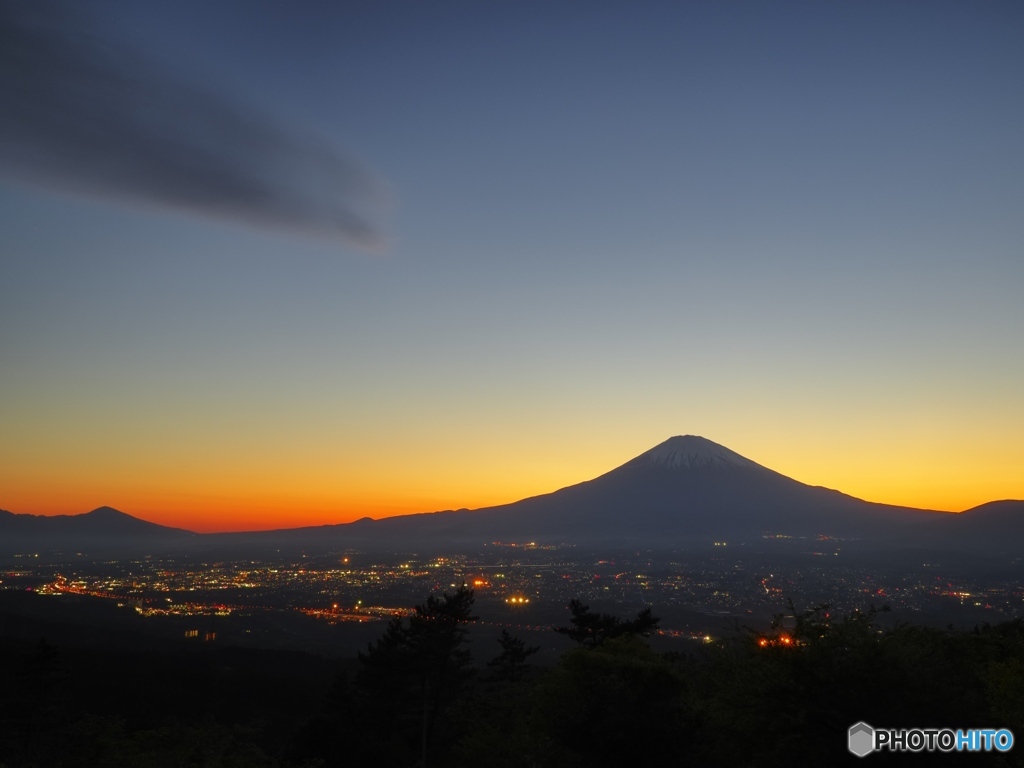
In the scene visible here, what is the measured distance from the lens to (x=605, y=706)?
19328 millimetres

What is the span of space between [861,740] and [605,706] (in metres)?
7.33

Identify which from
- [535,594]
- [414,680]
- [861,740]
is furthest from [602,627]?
[535,594]

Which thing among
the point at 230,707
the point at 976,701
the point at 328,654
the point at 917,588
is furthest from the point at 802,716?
the point at 917,588

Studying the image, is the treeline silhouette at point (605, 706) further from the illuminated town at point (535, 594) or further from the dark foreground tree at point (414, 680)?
the illuminated town at point (535, 594)

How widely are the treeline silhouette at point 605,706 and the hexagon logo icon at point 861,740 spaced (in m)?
0.17

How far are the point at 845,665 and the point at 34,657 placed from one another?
39.1 meters

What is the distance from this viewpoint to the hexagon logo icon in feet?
43.9

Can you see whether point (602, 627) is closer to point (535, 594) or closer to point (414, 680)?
point (414, 680)

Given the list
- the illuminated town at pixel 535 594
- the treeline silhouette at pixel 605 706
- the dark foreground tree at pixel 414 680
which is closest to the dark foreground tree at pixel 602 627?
the treeline silhouette at pixel 605 706

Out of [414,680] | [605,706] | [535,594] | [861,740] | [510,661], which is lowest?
[535,594]

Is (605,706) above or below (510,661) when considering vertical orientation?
above

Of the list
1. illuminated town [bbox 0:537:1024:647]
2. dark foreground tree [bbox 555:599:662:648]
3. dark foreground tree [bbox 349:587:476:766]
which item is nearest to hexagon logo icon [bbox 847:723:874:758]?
dark foreground tree [bbox 349:587:476:766]

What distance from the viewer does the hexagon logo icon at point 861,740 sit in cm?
1338

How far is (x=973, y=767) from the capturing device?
13453 mm
